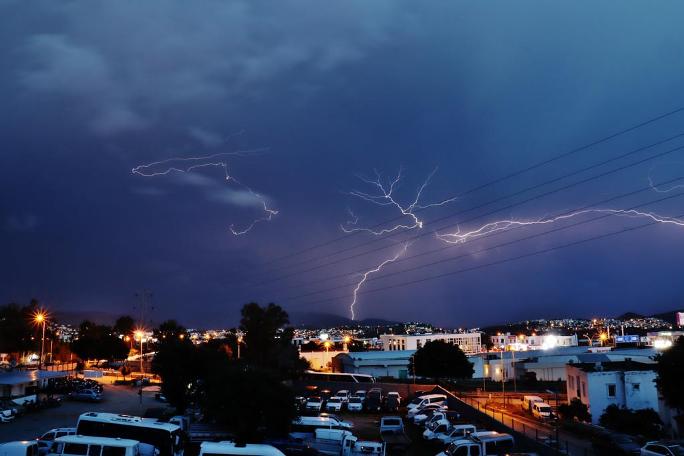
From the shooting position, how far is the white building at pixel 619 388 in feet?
106

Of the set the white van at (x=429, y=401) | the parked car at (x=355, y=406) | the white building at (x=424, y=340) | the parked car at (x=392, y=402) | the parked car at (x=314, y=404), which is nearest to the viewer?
the parked car at (x=314, y=404)

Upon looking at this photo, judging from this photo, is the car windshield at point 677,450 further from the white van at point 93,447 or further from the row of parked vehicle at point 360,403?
the row of parked vehicle at point 360,403

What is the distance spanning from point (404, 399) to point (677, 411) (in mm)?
19769

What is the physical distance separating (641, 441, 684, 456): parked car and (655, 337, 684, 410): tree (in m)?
5.15

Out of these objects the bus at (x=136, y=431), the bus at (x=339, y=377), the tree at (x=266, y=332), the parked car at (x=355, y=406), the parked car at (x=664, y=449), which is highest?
the tree at (x=266, y=332)

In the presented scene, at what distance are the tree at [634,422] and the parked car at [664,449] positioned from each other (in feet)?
27.3

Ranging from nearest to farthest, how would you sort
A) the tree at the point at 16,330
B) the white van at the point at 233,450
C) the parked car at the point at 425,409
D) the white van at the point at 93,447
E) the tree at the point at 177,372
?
1. the white van at the point at 233,450
2. the white van at the point at 93,447
3. the parked car at the point at 425,409
4. the tree at the point at 177,372
5. the tree at the point at 16,330

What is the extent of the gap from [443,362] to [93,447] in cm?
4008

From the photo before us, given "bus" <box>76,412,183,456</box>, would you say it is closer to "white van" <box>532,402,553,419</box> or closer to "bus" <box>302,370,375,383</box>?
"white van" <box>532,402,553,419</box>

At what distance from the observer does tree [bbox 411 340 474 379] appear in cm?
5484

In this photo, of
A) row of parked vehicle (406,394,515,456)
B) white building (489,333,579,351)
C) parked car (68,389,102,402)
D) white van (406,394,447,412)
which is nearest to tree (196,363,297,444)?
row of parked vehicle (406,394,515,456)

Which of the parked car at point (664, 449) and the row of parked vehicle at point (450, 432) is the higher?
the parked car at point (664, 449)

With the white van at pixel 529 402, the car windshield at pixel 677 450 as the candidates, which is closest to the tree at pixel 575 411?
the white van at pixel 529 402

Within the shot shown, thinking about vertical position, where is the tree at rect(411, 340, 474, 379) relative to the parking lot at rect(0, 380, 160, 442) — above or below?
above
